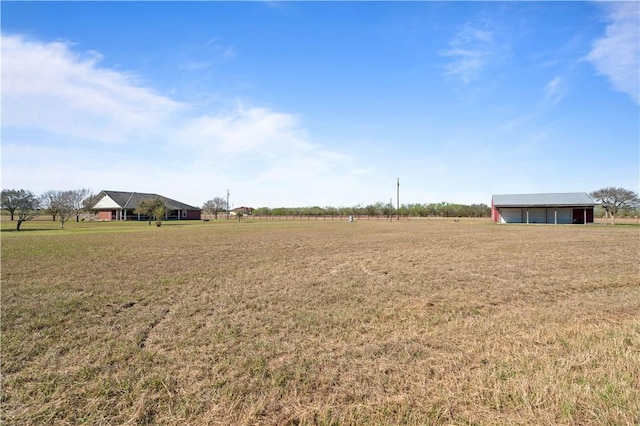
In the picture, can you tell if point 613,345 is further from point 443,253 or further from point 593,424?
point 443,253

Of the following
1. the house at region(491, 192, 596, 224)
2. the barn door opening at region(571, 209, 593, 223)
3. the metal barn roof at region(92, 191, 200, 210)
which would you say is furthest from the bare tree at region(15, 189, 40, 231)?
the barn door opening at region(571, 209, 593, 223)

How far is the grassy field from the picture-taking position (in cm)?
307

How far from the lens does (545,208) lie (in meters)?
47.6

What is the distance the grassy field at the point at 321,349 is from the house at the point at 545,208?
43.8 m

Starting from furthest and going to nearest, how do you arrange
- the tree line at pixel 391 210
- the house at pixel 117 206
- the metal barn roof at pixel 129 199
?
the tree line at pixel 391 210 < the metal barn roof at pixel 129 199 < the house at pixel 117 206

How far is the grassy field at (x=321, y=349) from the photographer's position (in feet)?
10.1

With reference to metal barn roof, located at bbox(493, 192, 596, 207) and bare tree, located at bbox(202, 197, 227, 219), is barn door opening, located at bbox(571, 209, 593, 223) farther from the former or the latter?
bare tree, located at bbox(202, 197, 227, 219)

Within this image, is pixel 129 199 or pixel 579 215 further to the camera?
pixel 129 199

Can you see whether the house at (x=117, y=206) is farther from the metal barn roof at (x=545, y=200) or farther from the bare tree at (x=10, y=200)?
the metal barn roof at (x=545, y=200)

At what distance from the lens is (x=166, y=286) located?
8.21 meters

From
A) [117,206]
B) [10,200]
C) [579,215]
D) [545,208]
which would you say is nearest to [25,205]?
[10,200]

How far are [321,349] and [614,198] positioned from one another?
201 ft

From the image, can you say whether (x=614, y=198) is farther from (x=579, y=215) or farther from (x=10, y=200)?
(x=10, y=200)

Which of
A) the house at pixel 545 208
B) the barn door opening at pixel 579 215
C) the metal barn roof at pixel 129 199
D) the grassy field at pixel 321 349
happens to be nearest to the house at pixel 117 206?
the metal barn roof at pixel 129 199
